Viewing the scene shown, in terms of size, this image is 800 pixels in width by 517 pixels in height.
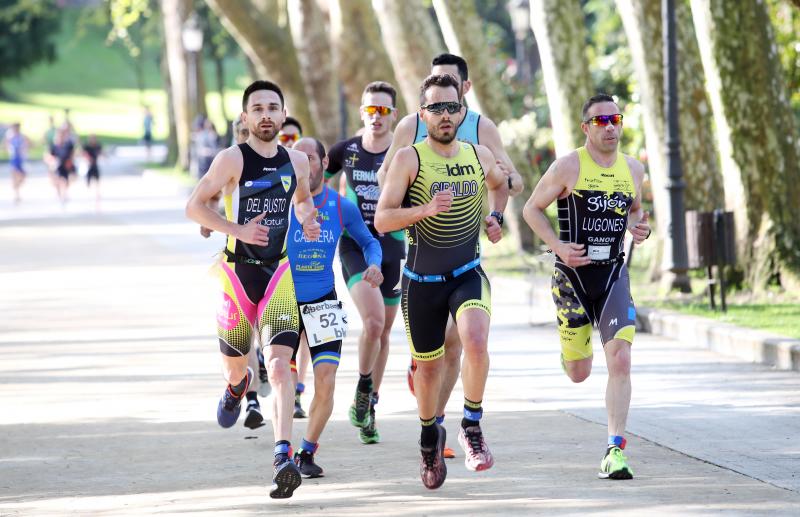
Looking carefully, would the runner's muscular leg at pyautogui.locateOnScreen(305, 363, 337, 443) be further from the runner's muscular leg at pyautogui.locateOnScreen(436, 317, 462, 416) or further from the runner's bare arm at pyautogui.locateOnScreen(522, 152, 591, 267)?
the runner's bare arm at pyautogui.locateOnScreen(522, 152, 591, 267)

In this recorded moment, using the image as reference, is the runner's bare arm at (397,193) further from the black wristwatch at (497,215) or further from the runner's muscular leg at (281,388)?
the runner's muscular leg at (281,388)

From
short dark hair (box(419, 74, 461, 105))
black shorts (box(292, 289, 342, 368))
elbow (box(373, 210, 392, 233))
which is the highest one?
short dark hair (box(419, 74, 461, 105))

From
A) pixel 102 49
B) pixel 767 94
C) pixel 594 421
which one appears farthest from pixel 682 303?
pixel 102 49

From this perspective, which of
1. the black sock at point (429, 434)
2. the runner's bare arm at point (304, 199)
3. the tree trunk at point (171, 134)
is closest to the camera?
the black sock at point (429, 434)

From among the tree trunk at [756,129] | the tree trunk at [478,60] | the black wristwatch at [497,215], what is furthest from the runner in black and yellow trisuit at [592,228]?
the tree trunk at [478,60]

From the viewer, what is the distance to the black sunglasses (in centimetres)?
838

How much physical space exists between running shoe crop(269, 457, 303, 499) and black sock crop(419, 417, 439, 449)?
0.72 m

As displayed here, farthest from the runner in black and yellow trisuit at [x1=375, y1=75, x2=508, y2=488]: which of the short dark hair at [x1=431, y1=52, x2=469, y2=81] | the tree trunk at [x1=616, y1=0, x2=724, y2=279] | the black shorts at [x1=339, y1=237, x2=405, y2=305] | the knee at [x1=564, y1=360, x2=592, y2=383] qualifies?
the tree trunk at [x1=616, y1=0, x2=724, y2=279]

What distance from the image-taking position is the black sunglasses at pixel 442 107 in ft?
27.5

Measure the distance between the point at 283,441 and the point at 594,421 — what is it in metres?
2.94

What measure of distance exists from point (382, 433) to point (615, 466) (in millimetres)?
2120

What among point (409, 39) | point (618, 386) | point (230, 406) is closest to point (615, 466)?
point (618, 386)

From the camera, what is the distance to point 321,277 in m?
9.30

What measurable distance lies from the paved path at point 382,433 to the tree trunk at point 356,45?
43.1ft
